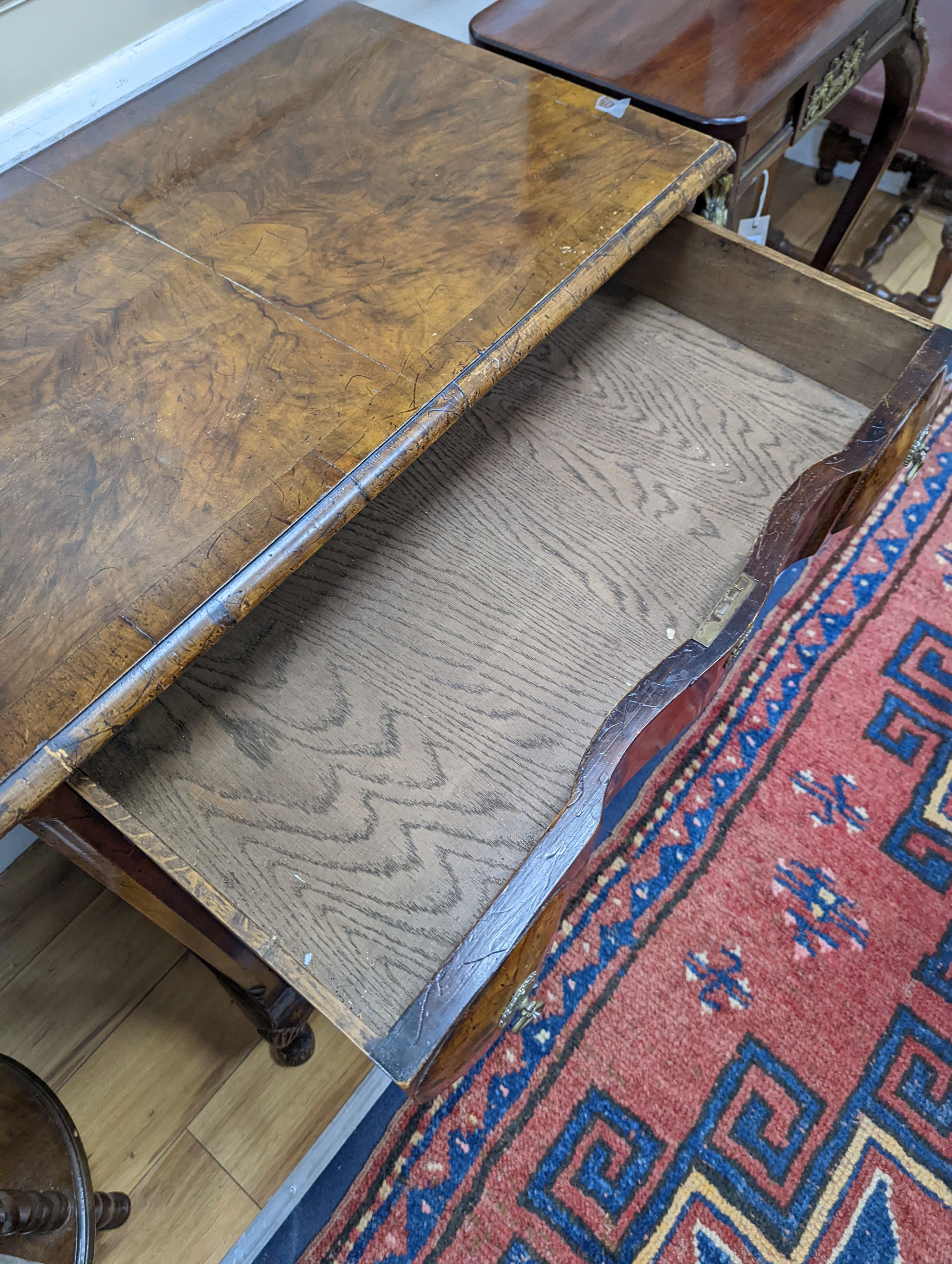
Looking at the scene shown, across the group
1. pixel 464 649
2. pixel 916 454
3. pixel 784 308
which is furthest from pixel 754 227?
→ pixel 464 649

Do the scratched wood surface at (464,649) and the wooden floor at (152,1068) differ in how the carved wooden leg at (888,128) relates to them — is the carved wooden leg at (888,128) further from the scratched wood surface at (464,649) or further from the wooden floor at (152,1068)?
the wooden floor at (152,1068)

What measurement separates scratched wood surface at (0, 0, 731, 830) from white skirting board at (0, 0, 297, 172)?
0.03 meters

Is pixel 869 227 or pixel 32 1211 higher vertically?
pixel 869 227

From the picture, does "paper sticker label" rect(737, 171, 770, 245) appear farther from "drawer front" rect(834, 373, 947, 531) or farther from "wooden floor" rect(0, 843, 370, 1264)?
"wooden floor" rect(0, 843, 370, 1264)

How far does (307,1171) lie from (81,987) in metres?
0.33

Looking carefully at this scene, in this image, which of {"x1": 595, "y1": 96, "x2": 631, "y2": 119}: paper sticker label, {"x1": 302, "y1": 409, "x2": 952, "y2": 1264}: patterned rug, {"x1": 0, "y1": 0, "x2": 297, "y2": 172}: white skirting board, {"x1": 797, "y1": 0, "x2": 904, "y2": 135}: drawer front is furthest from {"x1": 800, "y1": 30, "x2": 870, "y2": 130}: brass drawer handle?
{"x1": 302, "y1": 409, "x2": 952, "y2": 1264}: patterned rug

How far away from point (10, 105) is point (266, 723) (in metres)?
0.57

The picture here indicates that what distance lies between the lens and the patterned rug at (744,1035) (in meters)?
0.80

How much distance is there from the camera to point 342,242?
0.61m

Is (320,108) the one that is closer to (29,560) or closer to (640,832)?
(29,560)

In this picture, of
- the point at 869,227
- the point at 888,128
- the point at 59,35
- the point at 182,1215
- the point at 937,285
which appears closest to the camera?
the point at 59,35

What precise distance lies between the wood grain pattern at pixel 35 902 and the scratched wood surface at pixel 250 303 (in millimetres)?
669

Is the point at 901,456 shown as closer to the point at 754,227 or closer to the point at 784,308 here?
the point at 784,308

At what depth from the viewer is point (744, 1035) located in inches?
34.9
